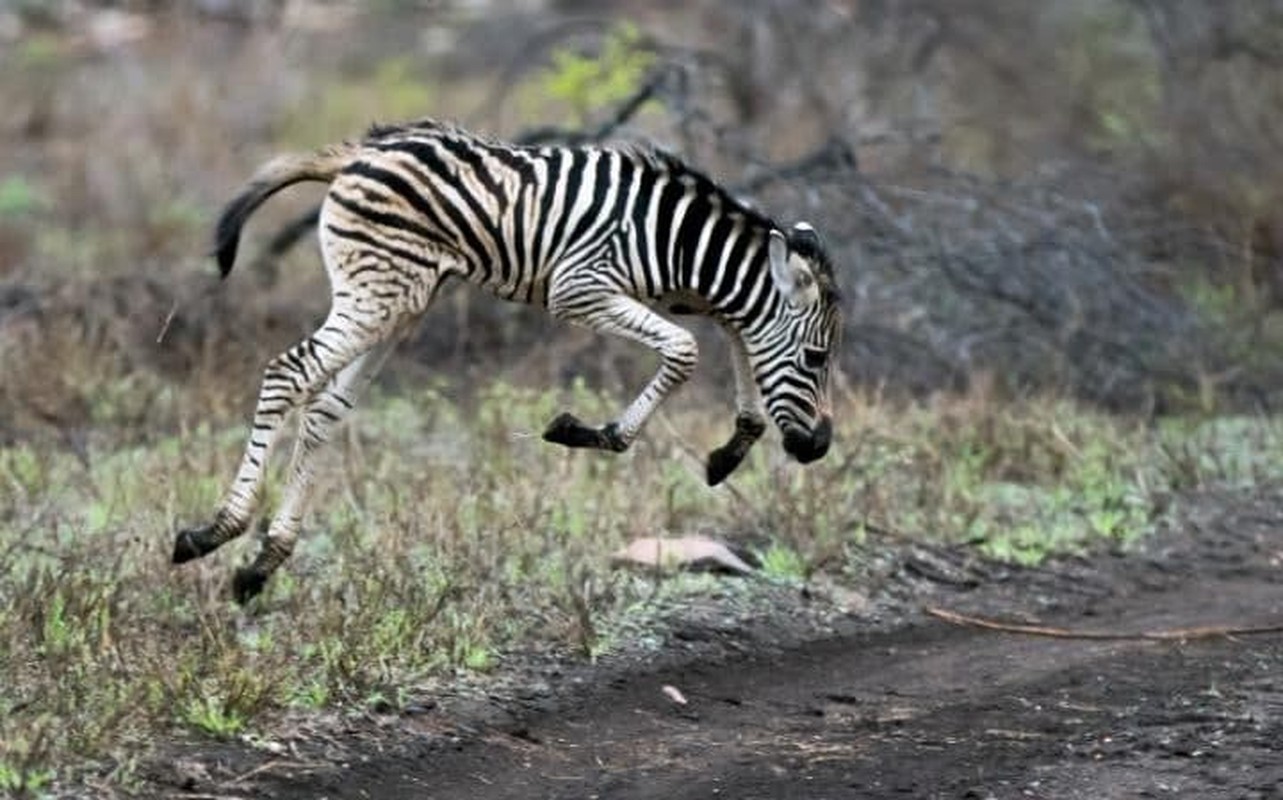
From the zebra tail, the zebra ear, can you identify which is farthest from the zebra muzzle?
the zebra tail

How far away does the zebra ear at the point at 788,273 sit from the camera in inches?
356

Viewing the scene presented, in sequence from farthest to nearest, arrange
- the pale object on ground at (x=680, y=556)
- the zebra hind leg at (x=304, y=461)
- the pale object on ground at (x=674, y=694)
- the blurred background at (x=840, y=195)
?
the blurred background at (x=840, y=195) < the pale object on ground at (x=680, y=556) < the zebra hind leg at (x=304, y=461) < the pale object on ground at (x=674, y=694)

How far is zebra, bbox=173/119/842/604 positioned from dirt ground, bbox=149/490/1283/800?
1.01m

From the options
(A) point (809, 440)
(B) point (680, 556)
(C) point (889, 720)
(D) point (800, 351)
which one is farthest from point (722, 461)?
(C) point (889, 720)

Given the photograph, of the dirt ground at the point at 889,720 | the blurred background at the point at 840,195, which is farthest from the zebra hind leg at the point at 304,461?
the dirt ground at the point at 889,720

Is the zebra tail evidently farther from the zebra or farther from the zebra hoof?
the zebra hoof

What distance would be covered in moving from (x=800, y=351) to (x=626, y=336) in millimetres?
762

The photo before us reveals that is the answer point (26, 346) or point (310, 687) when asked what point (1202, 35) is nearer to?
point (26, 346)

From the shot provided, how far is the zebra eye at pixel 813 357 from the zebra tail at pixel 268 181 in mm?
2027

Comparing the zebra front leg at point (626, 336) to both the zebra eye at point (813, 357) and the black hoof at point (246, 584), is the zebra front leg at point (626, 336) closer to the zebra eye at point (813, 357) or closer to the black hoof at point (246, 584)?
the zebra eye at point (813, 357)

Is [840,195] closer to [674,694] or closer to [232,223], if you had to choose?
[232,223]

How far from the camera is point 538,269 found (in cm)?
896

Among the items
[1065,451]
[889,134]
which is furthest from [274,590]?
[889,134]

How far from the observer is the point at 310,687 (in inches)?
303
